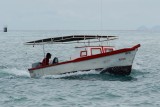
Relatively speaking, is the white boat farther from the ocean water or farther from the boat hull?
the ocean water

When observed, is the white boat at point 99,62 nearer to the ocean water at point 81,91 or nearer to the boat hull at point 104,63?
the boat hull at point 104,63

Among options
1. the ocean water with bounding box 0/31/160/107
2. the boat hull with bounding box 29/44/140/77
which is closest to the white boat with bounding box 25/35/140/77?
the boat hull with bounding box 29/44/140/77

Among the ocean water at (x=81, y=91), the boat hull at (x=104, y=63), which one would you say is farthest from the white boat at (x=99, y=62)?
the ocean water at (x=81, y=91)

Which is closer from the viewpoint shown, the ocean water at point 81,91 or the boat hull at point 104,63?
the ocean water at point 81,91

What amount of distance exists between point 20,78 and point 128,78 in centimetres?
858

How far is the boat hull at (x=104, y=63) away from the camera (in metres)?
28.8

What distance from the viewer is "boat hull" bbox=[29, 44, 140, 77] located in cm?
2877

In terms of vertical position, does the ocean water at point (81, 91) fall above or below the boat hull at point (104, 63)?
below

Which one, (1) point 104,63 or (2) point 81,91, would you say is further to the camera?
(1) point 104,63

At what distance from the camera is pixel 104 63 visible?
29.2 meters

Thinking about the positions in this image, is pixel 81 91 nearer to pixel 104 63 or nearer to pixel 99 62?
pixel 99 62

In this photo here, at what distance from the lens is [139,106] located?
19.6 m

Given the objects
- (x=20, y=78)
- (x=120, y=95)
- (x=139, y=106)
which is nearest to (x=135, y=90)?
(x=120, y=95)

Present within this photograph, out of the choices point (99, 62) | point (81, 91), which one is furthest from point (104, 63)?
point (81, 91)
